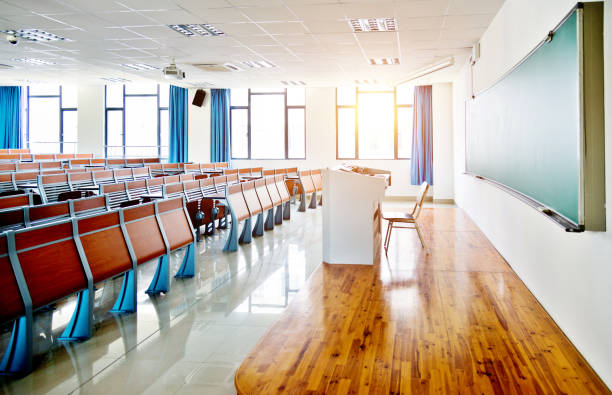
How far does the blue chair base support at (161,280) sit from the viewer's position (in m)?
4.43

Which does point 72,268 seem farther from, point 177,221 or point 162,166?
point 162,166

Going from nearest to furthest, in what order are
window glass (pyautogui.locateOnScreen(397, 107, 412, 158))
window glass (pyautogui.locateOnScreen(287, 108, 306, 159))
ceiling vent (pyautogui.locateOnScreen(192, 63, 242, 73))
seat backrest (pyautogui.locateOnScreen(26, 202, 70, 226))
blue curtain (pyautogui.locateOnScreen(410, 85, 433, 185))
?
seat backrest (pyautogui.locateOnScreen(26, 202, 70, 226)), ceiling vent (pyautogui.locateOnScreen(192, 63, 242, 73)), blue curtain (pyautogui.locateOnScreen(410, 85, 433, 185)), window glass (pyautogui.locateOnScreen(397, 107, 412, 158)), window glass (pyautogui.locateOnScreen(287, 108, 306, 159))

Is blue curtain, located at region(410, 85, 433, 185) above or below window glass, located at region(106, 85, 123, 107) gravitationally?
below

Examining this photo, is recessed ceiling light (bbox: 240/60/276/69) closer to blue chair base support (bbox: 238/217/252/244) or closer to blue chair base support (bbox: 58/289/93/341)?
blue chair base support (bbox: 238/217/252/244)

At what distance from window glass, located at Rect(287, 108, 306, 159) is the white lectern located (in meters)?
8.53

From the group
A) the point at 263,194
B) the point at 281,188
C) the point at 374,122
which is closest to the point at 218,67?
the point at 281,188

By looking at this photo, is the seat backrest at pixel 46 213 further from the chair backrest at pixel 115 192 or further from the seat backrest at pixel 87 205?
the chair backrest at pixel 115 192

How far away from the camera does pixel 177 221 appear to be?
188 inches

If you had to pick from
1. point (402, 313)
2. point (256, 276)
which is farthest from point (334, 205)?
point (402, 313)

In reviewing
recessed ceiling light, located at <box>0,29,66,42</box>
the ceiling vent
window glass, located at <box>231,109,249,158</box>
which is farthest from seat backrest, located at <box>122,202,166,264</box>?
window glass, located at <box>231,109,249,158</box>

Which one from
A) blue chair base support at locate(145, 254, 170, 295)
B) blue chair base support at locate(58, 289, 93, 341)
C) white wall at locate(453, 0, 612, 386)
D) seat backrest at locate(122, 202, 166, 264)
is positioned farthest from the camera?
blue chair base support at locate(145, 254, 170, 295)

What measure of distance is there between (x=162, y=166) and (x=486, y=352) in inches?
387

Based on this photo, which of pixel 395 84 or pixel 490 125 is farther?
pixel 395 84

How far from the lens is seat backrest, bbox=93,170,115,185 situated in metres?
8.10
